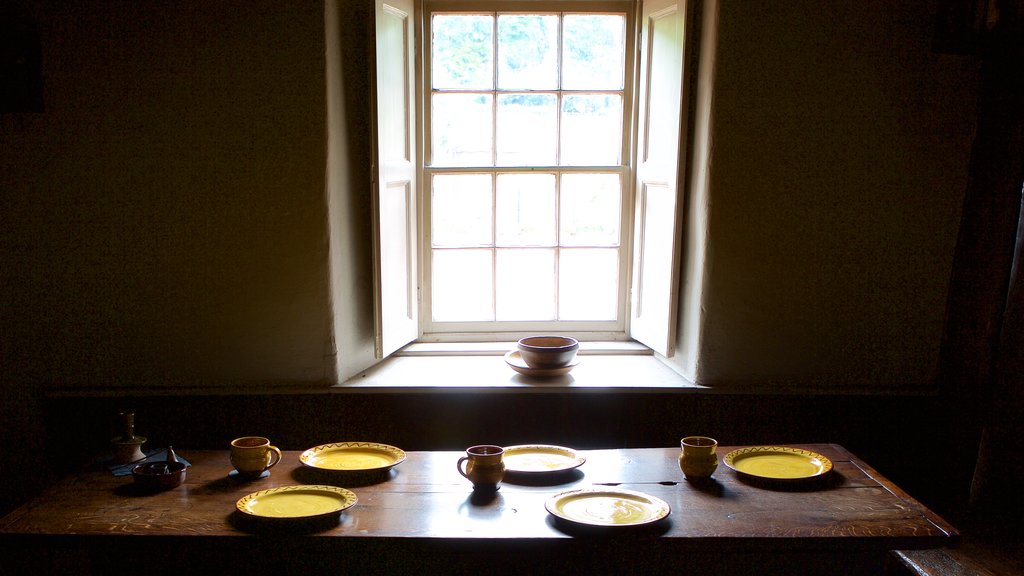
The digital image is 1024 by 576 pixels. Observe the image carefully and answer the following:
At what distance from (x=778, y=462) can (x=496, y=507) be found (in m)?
0.89

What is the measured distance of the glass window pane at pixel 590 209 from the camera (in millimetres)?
3104

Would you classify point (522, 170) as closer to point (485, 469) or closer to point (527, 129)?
point (527, 129)

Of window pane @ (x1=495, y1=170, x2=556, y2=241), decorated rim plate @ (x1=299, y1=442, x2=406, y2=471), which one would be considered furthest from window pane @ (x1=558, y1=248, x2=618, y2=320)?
decorated rim plate @ (x1=299, y1=442, x2=406, y2=471)

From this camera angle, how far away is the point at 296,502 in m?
1.84

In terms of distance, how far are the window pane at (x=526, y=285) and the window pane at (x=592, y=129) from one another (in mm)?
441

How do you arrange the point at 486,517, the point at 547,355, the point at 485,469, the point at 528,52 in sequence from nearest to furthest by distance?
the point at 486,517 → the point at 485,469 → the point at 547,355 → the point at 528,52

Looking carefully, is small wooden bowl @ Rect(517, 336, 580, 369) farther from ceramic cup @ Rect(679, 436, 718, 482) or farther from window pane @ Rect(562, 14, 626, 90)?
window pane @ Rect(562, 14, 626, 90)

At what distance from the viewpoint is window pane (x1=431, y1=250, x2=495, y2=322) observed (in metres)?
3.13

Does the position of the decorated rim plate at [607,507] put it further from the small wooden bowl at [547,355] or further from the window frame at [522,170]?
the window frame at [522,170]

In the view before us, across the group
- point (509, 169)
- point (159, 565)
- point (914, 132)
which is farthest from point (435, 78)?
point (159, 565)

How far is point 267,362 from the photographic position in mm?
2629

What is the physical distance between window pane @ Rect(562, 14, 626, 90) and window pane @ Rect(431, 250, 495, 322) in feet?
2.80

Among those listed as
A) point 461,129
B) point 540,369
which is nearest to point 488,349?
point 540,369

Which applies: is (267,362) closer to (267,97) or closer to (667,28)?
(267,97)
